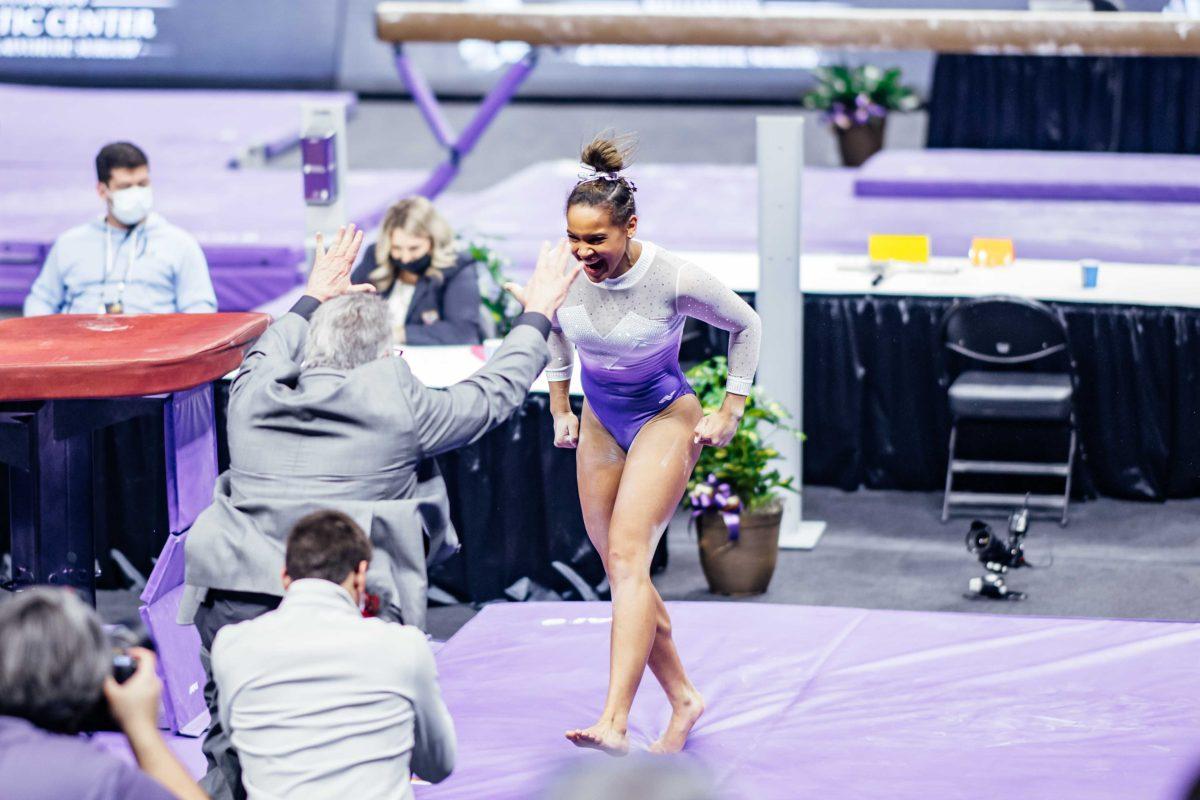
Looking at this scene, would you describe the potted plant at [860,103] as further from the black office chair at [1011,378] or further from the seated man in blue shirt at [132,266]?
the seated man in blue shirt at [132,266]

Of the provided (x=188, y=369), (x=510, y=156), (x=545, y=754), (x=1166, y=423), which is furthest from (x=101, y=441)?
(x=510, y=156)

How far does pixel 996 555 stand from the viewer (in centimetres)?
504

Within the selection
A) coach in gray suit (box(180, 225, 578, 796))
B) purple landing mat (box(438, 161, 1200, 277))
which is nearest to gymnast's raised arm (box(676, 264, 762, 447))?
coach in gray suit (box(180, 225, 578, 796))

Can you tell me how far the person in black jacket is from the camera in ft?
17.9

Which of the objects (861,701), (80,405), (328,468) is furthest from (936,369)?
(328,468)

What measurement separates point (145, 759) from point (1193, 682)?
259 cm

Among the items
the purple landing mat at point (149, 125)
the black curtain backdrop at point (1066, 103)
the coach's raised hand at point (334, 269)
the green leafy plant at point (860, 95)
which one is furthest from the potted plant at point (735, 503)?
the green leafy plant at point (860, 95)

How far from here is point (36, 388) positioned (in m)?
3.55

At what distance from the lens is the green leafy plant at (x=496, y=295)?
19.4 ft

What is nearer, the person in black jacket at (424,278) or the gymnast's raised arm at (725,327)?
the gymnast's raised arm at (725,327)

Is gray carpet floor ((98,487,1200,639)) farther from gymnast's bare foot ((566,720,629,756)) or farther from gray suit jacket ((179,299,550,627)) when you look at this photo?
gray suit jacket ((179,299,550,627))

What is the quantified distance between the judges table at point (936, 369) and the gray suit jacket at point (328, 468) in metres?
3.03

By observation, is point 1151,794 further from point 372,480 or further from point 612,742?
point 372,480

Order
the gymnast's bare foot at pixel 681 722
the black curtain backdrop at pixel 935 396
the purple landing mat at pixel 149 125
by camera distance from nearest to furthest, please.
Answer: the gymnast's bare foot at pixel 681 722, the black curtain backdrop at pixel 935 396, the purple landing mat at pixel 149 125
